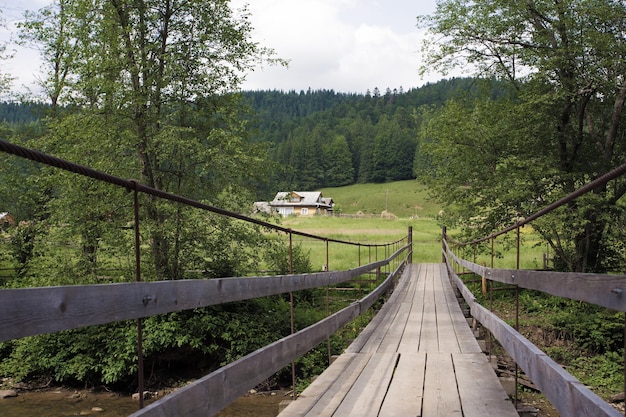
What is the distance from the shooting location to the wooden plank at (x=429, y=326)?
582 cm

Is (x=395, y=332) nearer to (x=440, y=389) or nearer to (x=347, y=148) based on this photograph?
(x=440, y=389)

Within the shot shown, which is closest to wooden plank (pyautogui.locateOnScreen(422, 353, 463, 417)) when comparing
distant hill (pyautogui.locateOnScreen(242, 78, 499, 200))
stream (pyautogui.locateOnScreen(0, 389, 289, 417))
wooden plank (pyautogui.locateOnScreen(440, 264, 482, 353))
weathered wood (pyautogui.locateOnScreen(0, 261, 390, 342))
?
wooden plank (pyautogui.locateOnScreen(440, 264, 482, 353))

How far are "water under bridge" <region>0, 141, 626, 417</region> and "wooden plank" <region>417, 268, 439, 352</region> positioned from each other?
0.8 inches

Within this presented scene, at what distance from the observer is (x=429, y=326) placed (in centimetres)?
736

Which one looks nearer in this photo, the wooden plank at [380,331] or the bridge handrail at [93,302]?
the bridge handrail at [93,302]

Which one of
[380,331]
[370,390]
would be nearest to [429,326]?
[380,331]

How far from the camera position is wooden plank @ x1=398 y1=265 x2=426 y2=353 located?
5787mm

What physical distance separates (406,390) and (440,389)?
9.9 inches

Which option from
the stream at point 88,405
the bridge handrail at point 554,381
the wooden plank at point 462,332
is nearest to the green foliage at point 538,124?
→ the wooden plank at point 462,332

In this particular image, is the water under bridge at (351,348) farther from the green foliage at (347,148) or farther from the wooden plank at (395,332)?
the green foliage at (347,148)

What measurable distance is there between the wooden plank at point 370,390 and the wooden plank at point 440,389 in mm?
294

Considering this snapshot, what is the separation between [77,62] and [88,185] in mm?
2919

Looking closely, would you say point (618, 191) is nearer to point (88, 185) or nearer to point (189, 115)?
point (189, 115)

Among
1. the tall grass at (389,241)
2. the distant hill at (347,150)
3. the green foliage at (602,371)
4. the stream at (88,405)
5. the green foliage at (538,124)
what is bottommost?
the stream at (88,405)
